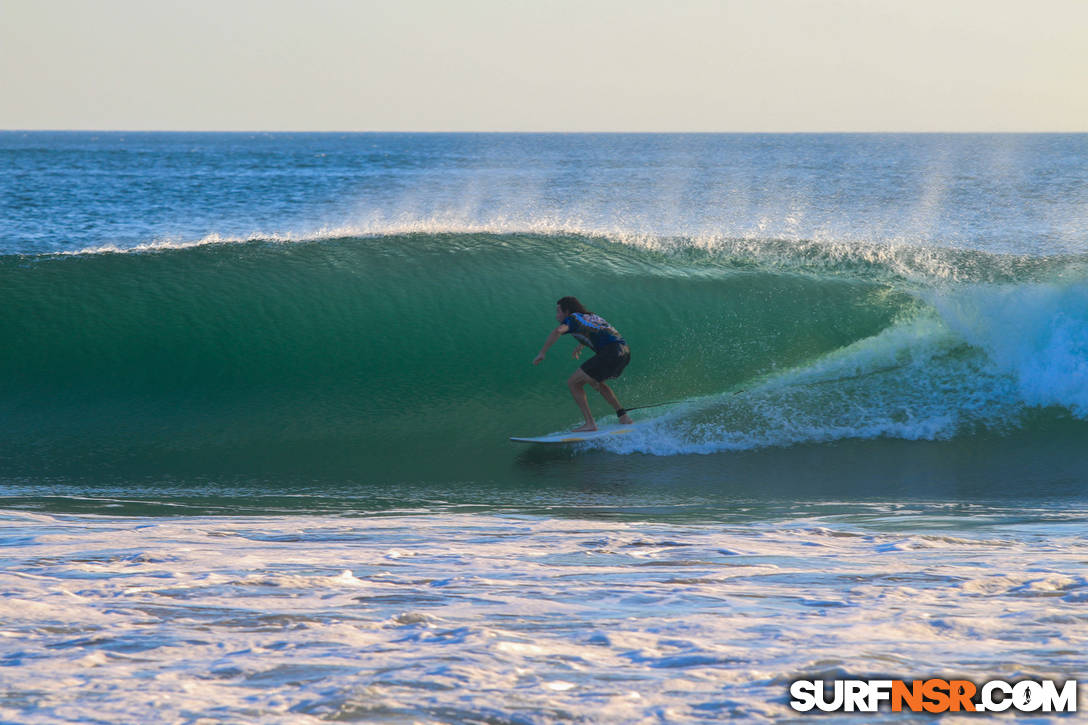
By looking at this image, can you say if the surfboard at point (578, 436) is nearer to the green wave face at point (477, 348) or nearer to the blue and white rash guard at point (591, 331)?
the green wave face at point (477, 348)

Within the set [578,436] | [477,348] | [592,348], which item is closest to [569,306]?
[592,348]

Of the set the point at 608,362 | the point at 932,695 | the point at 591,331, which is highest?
the point at 591,331

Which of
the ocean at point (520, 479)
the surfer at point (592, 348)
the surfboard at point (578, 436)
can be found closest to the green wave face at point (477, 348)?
the ocean at point (520, 479)

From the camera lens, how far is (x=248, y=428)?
26.6ft

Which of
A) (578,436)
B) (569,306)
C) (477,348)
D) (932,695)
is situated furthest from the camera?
(477,348)

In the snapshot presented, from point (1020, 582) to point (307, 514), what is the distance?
12.8ft

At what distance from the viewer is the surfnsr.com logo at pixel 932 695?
8.29 ft

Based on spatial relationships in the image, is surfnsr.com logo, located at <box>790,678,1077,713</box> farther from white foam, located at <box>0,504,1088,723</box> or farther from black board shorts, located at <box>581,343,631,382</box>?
black board shorts, located at <box>581,343,631,382</box>

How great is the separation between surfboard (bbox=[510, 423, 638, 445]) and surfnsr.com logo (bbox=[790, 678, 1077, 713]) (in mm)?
4918

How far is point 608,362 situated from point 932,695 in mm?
5192

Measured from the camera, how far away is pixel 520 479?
7.13 meters

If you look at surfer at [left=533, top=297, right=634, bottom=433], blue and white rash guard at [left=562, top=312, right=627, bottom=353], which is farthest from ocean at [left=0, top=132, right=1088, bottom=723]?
blue and white rash guard at [left=562, top=312, right=627, bottom=353]

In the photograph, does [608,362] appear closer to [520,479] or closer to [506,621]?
A: [520,479]

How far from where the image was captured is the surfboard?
7.61m
